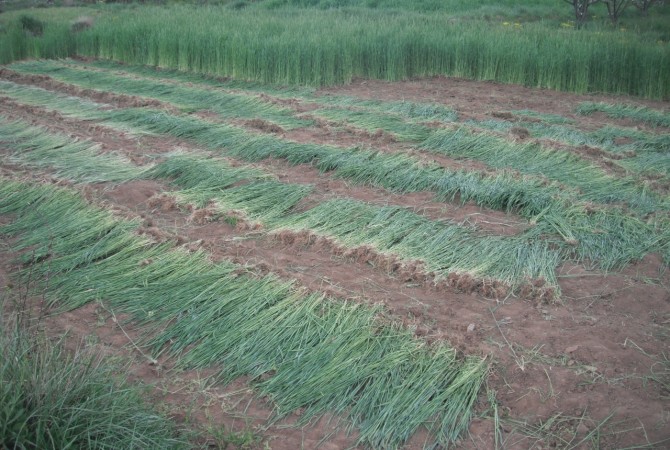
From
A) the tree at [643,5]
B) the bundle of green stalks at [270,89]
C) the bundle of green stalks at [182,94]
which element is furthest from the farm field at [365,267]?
the tree at [643,5]

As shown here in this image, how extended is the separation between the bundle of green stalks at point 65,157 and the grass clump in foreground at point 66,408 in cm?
321

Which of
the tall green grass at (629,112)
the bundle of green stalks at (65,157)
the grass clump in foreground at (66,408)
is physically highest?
the tall green grass at (629,112)

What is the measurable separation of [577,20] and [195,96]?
9.32m

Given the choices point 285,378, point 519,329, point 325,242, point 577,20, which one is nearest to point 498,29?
point 577,20

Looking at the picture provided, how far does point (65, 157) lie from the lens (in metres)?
6.19

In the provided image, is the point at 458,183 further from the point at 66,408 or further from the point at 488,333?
the point at 66,408

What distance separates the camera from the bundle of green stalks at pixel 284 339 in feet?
9.71

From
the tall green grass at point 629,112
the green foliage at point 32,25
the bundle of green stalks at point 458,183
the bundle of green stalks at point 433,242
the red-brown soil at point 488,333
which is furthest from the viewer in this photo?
the green foliage at point 32,25

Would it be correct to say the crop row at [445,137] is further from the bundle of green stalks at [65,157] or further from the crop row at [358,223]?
the bundle of green stalks at [65,157]

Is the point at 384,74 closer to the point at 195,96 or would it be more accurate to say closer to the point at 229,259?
the point at 195,96

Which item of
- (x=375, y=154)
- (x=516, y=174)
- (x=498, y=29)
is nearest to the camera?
(x=516, y=174)

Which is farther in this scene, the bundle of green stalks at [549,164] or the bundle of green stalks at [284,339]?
the bundle of green stalks at [549,164]

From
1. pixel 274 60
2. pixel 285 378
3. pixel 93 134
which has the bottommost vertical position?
A: pixel 285 378

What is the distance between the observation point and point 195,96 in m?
8.79
